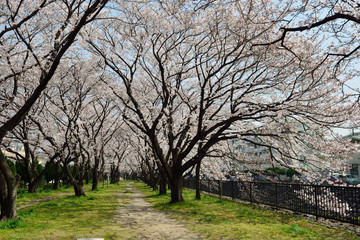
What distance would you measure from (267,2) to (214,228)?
7851 millimetres

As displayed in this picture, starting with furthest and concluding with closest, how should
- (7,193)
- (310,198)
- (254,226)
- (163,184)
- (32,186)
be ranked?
1. (32,186)
2. (163,184)
3. (310,198)
4. (7,193)
5. (254,226)

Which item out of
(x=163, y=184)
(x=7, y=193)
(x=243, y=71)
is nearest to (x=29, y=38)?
(x=7, y=193)

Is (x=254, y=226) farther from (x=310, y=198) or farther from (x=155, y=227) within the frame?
(x=155, y=227)

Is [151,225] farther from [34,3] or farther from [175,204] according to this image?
[34,3]

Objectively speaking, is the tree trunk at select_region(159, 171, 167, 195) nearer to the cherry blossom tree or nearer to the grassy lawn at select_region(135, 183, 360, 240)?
the grassy lawn at select_region(135, 183, 360, 240)

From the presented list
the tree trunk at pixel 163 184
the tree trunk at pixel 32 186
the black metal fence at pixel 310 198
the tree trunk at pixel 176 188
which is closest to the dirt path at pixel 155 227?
the tree trunk at pixel 176 188

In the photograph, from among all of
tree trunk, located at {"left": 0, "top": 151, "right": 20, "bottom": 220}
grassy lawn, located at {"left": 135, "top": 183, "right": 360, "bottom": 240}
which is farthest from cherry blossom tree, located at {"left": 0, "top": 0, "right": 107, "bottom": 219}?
grassy lawn, located at {"left": 135, "top": 183, "right": 360, "bottom": 240}

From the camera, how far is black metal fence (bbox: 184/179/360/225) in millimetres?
8802

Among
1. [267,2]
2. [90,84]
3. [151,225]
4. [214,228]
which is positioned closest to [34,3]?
[90,84]

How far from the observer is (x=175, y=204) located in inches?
591

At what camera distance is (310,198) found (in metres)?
10.7

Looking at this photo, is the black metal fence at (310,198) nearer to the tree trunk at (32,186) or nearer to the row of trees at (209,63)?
the row of trees at (209,63)

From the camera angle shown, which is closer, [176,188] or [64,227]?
[64,227]

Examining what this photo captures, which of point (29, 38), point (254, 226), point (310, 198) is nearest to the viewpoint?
point (254, 226)
